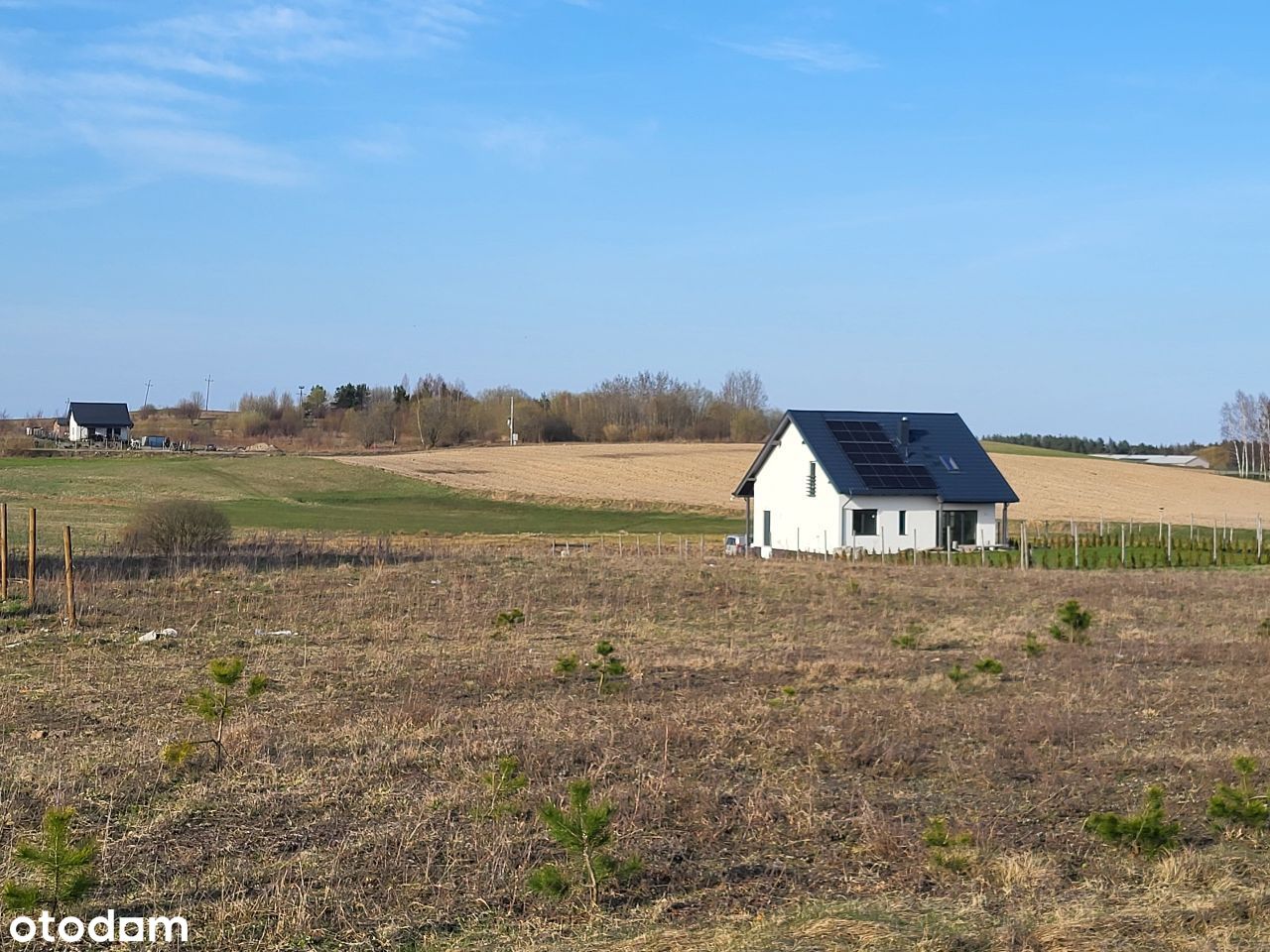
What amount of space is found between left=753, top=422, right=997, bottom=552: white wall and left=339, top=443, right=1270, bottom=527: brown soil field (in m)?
16.1

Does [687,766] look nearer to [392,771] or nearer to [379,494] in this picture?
[392,771]

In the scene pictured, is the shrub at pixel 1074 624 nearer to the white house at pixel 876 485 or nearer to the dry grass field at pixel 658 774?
the dry grass field at pixel 658 774

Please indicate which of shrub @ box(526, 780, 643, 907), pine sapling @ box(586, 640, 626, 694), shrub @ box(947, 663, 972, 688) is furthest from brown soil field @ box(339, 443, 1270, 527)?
shrub @ box(526, 780, 643, 907)

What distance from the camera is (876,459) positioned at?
47156 millimetres

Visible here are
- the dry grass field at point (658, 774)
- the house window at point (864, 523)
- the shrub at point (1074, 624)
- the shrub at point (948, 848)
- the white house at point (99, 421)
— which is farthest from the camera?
the white house at point (99, 421)

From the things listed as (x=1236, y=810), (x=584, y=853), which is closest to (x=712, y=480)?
(x=1236, y=810)

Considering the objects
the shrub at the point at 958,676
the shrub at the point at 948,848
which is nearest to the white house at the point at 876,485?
the shrub at the point at 958,676

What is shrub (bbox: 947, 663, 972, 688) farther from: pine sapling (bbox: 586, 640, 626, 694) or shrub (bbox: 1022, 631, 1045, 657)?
pine sapling (bbox: 586, 640, 626, 694)

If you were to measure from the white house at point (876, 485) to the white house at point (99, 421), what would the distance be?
339 feet

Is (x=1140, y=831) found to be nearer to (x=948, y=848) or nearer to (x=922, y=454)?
(x=948, y=848)

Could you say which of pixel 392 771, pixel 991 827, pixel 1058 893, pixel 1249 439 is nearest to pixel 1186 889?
pixel 1058 893

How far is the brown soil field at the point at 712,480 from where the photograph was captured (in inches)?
2717

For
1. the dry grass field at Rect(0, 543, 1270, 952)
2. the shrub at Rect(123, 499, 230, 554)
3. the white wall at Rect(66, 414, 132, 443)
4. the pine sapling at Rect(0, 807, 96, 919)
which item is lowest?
the dry grass field at Rect(0, 543, 1270, 952)

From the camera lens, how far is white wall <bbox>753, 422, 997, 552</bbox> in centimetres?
4594
